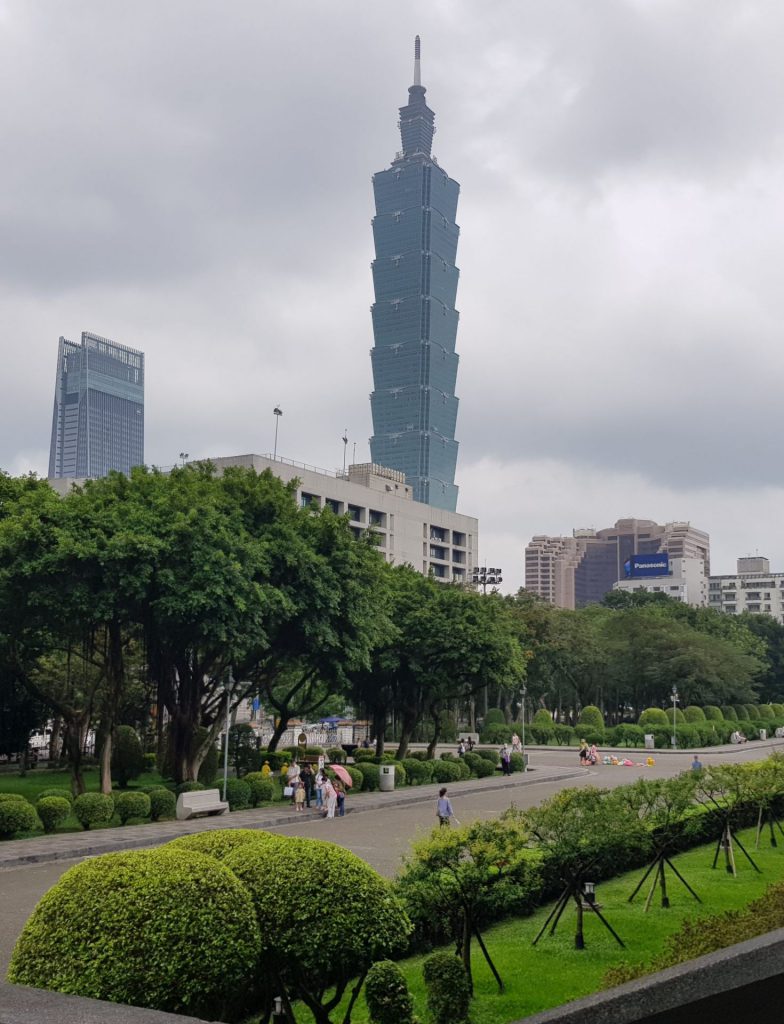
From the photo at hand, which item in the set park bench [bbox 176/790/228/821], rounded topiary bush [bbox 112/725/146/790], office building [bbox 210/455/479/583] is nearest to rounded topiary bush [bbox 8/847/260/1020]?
park bench [bbox 176/790/228/821]

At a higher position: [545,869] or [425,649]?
[425,649]

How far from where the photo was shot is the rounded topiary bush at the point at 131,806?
24.2 meters

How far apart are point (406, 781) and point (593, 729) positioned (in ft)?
104

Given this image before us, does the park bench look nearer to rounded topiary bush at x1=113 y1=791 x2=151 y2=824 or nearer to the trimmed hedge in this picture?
rounded topiary bush at x1=113 y1=791 x2=151 y2=824

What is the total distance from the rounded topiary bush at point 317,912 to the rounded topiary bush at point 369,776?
25.8 m

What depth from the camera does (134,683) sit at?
4303 centimetres

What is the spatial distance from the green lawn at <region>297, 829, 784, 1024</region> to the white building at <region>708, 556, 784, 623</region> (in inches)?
6635

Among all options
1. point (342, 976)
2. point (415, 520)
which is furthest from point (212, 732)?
point (415, 520)

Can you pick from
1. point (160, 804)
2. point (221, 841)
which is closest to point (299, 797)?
point (160, 804)

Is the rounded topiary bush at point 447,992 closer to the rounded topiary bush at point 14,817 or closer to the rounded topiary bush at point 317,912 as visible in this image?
the rounded topiary bush at point 317,912

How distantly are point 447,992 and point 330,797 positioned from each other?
1914 centimetres

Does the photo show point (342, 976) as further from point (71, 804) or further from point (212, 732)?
point (212, 732)

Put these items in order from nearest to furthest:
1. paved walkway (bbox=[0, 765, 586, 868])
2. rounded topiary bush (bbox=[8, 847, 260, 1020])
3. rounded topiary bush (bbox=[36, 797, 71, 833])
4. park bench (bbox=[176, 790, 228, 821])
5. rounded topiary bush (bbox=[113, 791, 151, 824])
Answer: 1. rounded topiary bush (bbox=[8, 847, 260, 1020])
2. paved walkway (bbox=[0, 765, 586, 868])
3. rounded topiary bush (bbox=[36, 797, 71, 833])
4. rounded topiary bush (bbox=[113, 791, 151, 824])
5. park bench (bbox=[176, 790, 228, 821])

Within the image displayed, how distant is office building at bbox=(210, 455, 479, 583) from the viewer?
9756 centimetres
